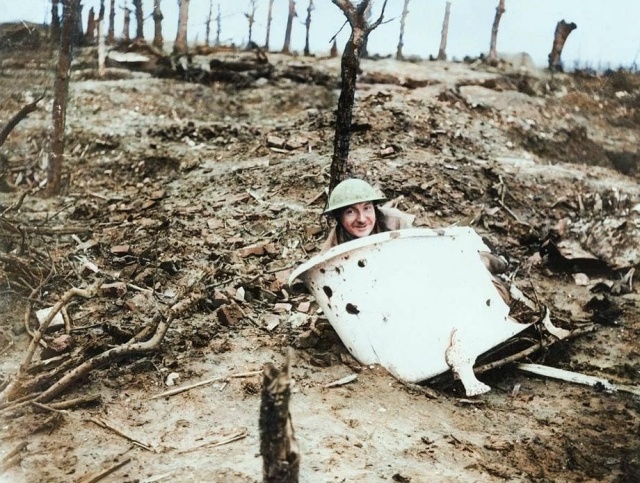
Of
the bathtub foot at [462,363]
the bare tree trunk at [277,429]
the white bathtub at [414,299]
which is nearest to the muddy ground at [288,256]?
the bathtub foot at [462,363]

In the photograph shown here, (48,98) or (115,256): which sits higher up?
(48,98)

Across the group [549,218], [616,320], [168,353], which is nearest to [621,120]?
[549,218]

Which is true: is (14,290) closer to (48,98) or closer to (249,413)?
(249,413)

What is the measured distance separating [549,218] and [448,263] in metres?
5.05

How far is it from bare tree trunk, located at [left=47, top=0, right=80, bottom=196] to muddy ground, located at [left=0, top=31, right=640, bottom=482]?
397 millimetres

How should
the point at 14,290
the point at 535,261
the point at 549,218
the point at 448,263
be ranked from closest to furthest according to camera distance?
the point at 448,263
the point at 14,290
the point at 535,261
the point at 549,218

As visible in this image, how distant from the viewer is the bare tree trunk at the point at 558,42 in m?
15.6

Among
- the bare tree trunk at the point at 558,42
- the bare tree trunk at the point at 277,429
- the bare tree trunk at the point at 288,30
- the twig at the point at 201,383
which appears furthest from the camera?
the bare tree trunk at the point at 288,30

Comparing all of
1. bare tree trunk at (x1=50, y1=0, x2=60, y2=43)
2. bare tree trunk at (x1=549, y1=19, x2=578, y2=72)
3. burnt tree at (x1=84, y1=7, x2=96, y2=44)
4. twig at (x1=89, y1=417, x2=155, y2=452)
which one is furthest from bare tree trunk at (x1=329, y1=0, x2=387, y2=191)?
burnt tree at (x1=84, y1=7, x2=96, y2=44)

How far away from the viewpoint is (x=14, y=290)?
4.69 m

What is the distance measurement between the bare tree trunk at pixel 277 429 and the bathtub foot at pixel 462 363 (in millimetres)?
1541

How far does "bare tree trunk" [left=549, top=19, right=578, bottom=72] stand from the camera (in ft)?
51.1

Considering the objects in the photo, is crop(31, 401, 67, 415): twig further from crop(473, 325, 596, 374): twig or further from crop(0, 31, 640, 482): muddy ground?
crop(473, 325, 596, 374): twig

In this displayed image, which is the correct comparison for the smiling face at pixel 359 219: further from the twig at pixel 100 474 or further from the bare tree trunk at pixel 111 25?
the bare tree trunk at pixel 111 25
